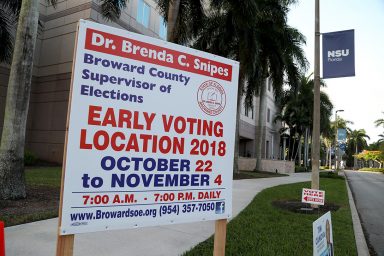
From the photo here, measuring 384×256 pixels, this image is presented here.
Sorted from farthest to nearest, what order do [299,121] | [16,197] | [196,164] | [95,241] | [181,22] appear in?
[299,121]
[181,22]
[16,197]
[95,241]
[196,164]

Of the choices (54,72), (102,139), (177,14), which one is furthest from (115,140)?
(54,72)

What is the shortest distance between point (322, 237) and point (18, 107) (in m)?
7.69

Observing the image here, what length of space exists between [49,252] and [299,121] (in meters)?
48.1

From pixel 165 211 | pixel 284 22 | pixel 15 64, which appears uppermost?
pixel 284 22

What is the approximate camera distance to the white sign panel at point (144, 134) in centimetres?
272

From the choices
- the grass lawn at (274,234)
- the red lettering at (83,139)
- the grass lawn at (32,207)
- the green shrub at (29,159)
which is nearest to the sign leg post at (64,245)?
the red lettering at (83,139)

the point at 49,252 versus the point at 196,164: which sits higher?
the point at 196,164

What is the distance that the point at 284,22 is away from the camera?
76.6 feet

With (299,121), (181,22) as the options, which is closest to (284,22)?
(181,22)

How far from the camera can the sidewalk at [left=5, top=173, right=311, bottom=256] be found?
5.31m

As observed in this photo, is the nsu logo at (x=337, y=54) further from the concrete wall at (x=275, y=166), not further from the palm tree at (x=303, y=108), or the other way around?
the palm tree at (x=303, y=108)

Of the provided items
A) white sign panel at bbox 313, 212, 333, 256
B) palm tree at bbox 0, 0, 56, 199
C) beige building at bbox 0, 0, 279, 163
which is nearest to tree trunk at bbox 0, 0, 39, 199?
palm tree at bbox 0, 0, 56, 199

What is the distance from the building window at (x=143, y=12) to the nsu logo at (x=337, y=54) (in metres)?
17.7

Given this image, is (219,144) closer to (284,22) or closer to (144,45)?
(144,45)
